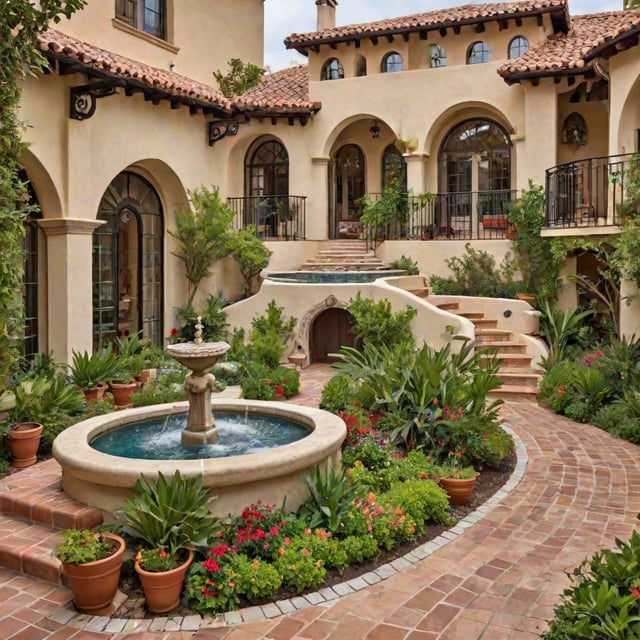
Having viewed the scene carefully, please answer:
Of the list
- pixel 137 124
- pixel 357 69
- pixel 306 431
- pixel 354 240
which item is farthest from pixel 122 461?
pixel 357 69

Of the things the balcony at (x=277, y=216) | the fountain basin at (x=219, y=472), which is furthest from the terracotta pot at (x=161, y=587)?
the balcony at (x=277, y=216)

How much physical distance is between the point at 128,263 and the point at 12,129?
695 centimetres

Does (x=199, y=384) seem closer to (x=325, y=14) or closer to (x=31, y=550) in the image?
(x=31, y=550)

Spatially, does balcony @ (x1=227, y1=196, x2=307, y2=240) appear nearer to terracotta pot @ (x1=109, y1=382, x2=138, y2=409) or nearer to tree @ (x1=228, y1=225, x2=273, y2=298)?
tree @ (x1=228, y1=225, x2=273, y2=298)

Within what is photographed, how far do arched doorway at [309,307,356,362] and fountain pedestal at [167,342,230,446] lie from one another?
8774mm

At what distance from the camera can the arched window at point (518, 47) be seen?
57.0ft

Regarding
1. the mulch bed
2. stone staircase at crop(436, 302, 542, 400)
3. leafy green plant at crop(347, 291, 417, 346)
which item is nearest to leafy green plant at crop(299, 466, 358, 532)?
the mulch bed

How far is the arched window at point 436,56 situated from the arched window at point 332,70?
8.77 ft

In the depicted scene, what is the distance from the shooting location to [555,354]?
13.3 m

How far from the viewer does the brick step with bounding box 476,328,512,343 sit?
47.0ft

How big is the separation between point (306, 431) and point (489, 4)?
1508 cm

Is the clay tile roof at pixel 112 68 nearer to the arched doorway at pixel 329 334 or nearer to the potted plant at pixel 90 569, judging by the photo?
the arched doorway at pixel 329 334

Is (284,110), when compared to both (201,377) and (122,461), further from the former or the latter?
(122,461)

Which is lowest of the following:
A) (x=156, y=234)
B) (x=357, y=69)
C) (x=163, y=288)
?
(x=163, y=288)
